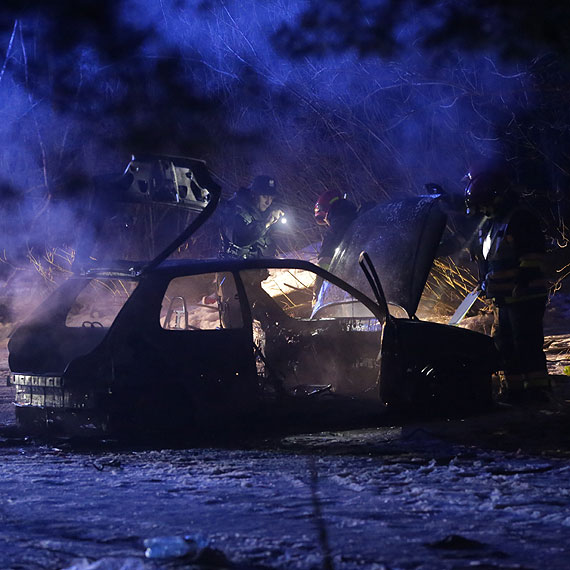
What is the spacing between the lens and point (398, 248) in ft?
24.8

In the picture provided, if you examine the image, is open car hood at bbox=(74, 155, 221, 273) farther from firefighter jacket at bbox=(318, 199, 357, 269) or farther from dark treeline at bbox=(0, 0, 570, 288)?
dark treeline at bbox=(0, 0, 570, 288)

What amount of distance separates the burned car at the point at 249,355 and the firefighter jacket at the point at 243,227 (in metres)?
3.44

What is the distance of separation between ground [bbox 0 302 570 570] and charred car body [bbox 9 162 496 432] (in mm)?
264

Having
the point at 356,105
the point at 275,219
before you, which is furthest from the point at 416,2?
the point at 275,219

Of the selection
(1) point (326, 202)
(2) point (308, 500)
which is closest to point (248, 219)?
(1) point (326, 202)

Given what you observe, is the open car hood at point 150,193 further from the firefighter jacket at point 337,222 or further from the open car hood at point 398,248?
the firefighter jacket at point 337,222

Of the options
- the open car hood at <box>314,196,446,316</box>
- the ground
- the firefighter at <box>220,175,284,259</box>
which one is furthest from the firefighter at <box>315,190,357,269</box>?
the ground

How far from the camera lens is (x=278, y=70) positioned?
1838cm

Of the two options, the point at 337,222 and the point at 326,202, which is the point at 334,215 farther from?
the point at 326,202

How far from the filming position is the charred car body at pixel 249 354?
5.68 meters

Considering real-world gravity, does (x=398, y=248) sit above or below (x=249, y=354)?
above

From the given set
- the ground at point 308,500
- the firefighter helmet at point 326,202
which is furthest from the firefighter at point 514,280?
the firefighter helmet at point 326,202

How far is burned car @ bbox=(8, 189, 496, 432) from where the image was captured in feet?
18.6

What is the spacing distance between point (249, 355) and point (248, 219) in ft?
18.1
